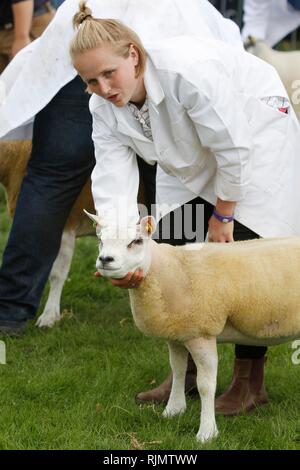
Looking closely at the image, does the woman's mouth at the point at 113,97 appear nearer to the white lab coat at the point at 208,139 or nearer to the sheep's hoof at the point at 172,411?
the white lab coat at the point at 208,139

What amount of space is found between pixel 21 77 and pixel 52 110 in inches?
9.3

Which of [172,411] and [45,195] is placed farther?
[45,195]

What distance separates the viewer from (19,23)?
7.01 metres

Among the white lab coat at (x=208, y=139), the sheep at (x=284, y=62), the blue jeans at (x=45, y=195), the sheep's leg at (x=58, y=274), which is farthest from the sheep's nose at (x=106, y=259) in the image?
the sheep at (x=284, y=62)

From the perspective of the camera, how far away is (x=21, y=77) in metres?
4.97

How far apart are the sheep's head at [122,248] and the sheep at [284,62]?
474 centimetres

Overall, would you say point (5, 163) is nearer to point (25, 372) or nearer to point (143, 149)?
point (25, 372)

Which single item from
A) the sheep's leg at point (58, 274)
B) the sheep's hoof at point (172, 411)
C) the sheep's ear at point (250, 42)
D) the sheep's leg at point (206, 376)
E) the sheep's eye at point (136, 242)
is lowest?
the sheep's ear at point (250, 42)

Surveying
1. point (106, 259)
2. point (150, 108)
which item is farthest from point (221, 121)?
point (106, 259)

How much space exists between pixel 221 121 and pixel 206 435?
1202 mm

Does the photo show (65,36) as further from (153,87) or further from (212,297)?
(212,297)

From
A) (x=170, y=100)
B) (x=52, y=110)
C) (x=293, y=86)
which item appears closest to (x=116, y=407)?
(x=170, y=100)

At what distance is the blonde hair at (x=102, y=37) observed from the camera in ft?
11.8

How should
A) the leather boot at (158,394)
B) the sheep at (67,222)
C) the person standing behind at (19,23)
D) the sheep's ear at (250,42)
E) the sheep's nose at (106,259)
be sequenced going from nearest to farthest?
the sheep's nose at (106,259) → the leather boot at (158,394) → the sheep at (67,222) → the person standing behind at (19,23) → the sheep's ear at (250,42)
